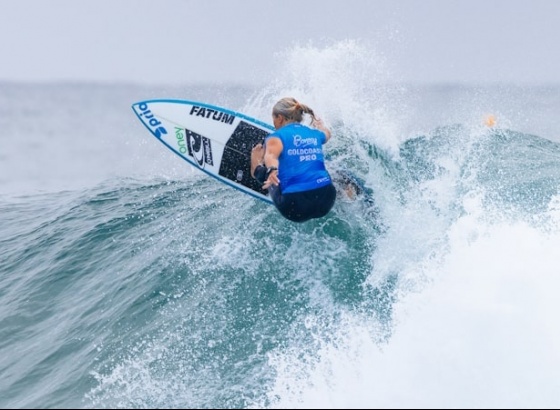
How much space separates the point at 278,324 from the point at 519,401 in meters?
2.56

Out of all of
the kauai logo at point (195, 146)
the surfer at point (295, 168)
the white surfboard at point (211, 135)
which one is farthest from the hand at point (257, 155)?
the kauai logo at point (195, 146)

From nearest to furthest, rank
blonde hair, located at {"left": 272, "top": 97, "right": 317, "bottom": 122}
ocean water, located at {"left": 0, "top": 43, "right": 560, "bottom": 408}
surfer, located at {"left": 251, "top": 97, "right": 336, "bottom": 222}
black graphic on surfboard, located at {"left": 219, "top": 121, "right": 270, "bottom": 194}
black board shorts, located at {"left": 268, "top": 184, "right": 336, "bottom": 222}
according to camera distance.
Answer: ocean water, located at {"left": 0, "top": 43, "right": 560, "bottom": 408}, surfer, located at {"left": 251, "top": 97, "right": 336, "bottom": 222}, black board shorts, located at {"left": 268, "top": 184, "right": 336, "bottom": 222}, blonde hair, located at {"left": 272, "top": 97, "right": 317, "bottom": 122}, black graphic on surfboard, located at {"left": 219, "top": 121, "right": 270, "bottom": 194}

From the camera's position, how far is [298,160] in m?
6.49

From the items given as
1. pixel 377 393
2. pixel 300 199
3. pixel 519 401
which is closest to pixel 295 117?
pixel 300 199

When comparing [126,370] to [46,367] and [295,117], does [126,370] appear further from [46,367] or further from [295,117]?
[295,117]

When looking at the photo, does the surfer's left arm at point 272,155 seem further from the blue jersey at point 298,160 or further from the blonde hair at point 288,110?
the blonde hair at point 288,110

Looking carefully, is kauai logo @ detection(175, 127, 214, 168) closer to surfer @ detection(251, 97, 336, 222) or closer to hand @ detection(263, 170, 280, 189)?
surfer @ detection(251, 97, 336, 222)

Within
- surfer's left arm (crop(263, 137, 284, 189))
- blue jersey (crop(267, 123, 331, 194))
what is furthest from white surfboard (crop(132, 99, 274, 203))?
surfer's left arm (crop(263, 137, 284, 189))

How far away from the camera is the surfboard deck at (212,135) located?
8.38 metres

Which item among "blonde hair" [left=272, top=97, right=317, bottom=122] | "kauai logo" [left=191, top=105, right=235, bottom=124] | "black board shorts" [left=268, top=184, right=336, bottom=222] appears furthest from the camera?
"kauai logo" [left=191, top=105, right=235, bottom=124]

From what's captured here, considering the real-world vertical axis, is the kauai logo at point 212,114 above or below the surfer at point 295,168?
above

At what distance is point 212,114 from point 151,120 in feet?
3.36

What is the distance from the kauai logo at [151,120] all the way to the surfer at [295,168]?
9.22 feet

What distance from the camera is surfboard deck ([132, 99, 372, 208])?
8383 millimetres
